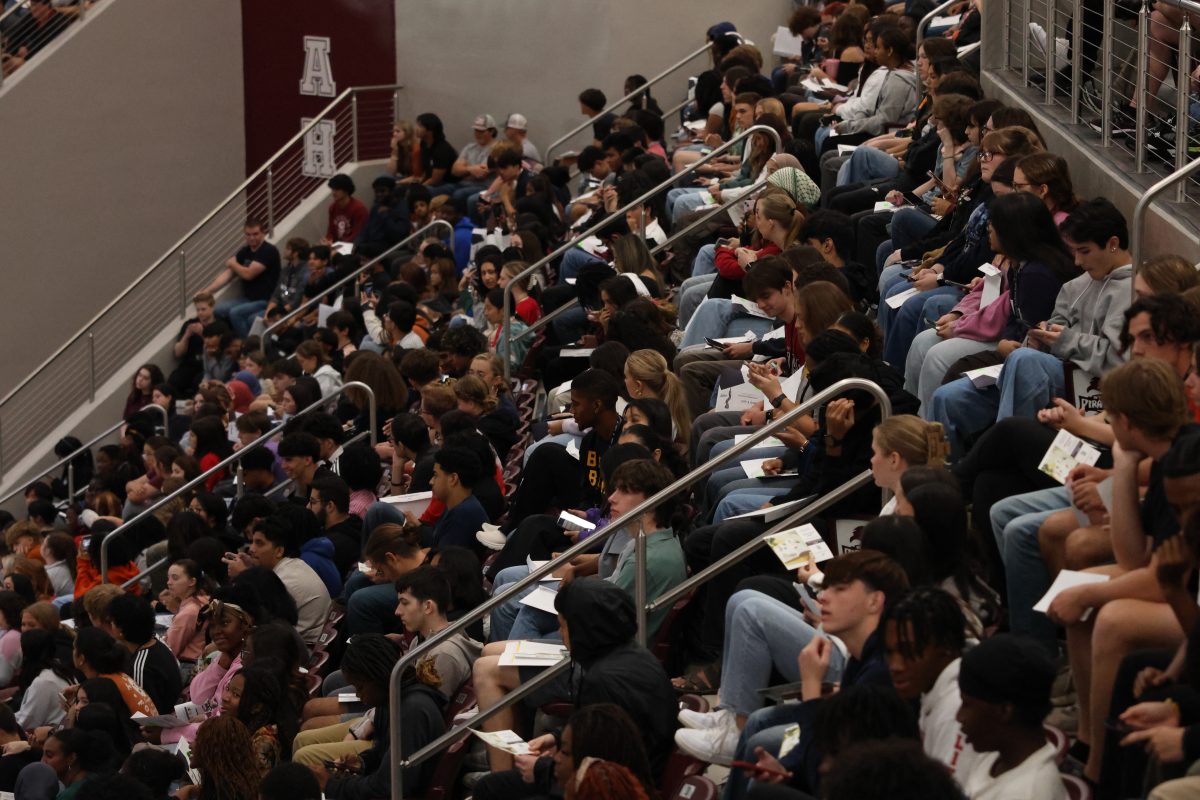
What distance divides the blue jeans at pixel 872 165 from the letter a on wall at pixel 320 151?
8691 mm

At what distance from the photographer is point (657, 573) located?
22.4 ft

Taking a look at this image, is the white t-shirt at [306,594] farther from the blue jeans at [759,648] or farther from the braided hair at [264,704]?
the blue jeans at [759,648]

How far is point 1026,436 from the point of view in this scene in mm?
5969

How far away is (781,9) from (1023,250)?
11.4 metres

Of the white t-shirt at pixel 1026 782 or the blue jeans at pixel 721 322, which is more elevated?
the white t-shirt at pixel 1026 782

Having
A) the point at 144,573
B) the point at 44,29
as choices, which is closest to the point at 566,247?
the point at 144,573

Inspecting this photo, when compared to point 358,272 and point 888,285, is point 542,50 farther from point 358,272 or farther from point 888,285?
point 888,285

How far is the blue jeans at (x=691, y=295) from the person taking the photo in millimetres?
10609

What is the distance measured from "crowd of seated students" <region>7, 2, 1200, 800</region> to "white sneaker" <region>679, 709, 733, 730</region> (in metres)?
0.03

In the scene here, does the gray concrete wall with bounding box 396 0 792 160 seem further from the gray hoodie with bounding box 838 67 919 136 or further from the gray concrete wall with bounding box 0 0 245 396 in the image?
the gray hoodie with bounding box 838 67 919 136

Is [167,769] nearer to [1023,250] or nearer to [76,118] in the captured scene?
[1023,250]

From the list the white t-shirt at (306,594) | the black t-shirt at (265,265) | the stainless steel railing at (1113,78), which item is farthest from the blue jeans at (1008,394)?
the black t-shirt at (265,265)

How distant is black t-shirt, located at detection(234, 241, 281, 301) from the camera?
17.0 metres

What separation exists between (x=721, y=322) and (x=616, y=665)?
4.08 m
